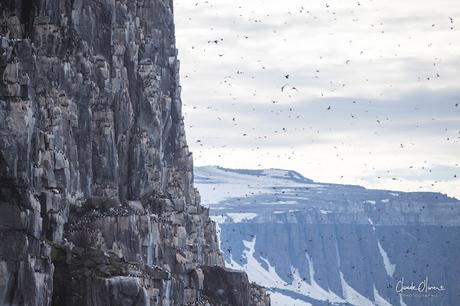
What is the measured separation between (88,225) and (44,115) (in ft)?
43.9

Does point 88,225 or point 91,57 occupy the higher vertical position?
point 91,57

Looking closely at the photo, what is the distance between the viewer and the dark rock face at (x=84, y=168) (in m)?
110

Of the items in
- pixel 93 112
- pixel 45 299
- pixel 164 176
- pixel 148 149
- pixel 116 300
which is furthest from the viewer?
pixel 164 176

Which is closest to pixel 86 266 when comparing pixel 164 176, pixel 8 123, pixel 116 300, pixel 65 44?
pixel 116 300

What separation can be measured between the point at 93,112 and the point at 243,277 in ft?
135

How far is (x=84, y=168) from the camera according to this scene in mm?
158125

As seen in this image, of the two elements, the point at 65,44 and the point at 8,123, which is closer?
the point at 8,123

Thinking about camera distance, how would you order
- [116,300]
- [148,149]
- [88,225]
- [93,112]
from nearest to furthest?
[116,300]
[88,225]
[93,112]
[148,149]

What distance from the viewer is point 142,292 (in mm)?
118688

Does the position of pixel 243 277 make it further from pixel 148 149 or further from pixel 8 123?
pixel 8 123

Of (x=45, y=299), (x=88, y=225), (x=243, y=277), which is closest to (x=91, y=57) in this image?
(x=88, y=225)

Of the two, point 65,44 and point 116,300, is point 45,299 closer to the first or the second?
point 116,300

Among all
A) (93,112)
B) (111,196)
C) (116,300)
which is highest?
(93,112)

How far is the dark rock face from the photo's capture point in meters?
110
